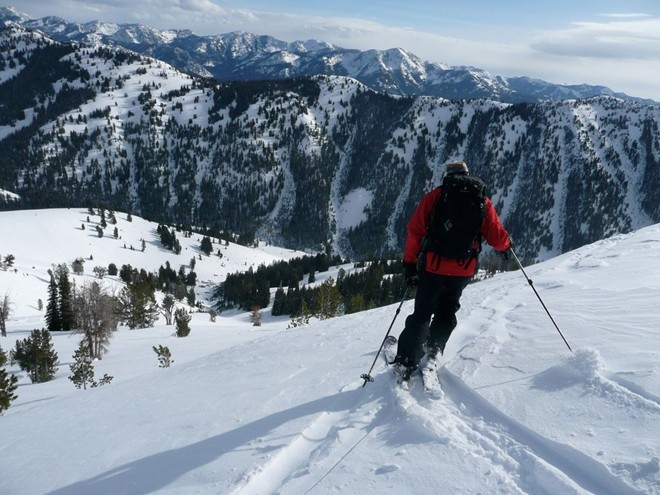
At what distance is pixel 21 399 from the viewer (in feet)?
67.2

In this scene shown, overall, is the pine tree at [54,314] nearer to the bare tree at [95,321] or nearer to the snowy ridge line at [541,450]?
the bare tree at [95,321]

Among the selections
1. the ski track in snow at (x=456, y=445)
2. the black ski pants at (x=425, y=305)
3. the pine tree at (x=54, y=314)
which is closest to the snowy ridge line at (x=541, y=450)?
the ski track in snow at (x=456, y=445)

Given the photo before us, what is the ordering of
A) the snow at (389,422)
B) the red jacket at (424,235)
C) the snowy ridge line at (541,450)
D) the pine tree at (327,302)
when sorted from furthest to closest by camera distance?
the pine tree at (327,302)
the red jacket at (424,235)
the snow at (389,422)
the snowy ridge line at (541,450)

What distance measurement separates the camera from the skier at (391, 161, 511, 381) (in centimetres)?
550

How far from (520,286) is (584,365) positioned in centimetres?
844

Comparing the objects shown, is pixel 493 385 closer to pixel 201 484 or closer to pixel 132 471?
pixel 201 484

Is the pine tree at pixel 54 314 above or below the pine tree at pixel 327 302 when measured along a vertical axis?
below

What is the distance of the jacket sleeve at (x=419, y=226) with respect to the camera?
5691mm

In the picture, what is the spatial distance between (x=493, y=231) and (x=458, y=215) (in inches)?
32.9

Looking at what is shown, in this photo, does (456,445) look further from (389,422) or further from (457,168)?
(457,168)

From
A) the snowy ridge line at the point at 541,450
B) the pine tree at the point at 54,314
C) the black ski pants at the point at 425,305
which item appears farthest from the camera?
the pine tree at the point at 54,314

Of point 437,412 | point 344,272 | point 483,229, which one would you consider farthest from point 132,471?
point 344,272

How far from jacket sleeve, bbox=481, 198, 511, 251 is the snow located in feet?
6.29

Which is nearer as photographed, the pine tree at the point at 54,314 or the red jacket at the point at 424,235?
the red jacket at the point at 424,235
